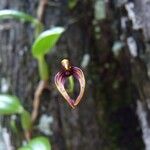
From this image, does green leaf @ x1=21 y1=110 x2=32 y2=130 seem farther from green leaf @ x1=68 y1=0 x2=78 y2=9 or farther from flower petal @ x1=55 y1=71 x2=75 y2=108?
flower petal @ x1=55 y1=71 x2=75 y2=108

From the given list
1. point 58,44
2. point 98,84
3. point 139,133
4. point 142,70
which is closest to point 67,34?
point 58,44

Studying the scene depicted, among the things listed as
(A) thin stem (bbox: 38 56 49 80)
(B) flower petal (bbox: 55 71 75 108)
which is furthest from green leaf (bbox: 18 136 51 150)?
(B) flower petal (bbox: 55 71 75 108)

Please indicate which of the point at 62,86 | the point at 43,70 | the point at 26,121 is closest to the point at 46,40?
the point at 43,70

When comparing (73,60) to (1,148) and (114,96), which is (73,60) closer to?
(114,96)

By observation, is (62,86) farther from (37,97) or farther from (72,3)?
(72,3)

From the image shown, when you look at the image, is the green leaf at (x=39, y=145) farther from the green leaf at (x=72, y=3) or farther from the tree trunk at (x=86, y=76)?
the green leaf at (x=72, y=3)

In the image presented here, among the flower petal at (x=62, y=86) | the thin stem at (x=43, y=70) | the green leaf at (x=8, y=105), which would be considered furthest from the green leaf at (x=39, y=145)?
the flower petal at (x=62, y=86)

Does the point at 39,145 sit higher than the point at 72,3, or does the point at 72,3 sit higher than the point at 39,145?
the point at 72,3

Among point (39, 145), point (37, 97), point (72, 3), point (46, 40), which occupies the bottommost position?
point (39, 145)
